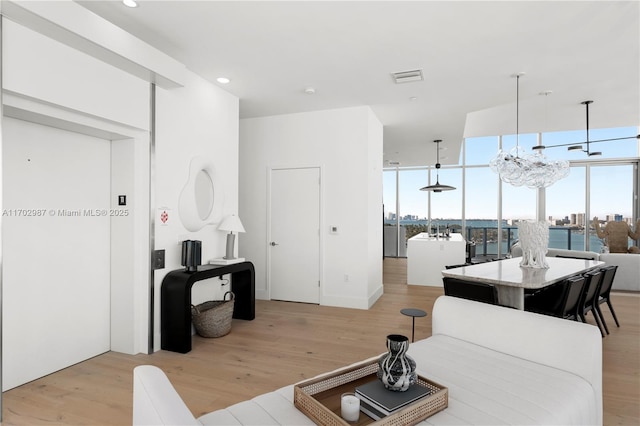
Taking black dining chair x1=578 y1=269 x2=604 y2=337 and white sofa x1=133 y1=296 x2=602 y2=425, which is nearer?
white sofa x1=133 y1=296 x2=602 y2=425

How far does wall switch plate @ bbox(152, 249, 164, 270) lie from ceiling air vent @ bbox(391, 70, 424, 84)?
116 inches

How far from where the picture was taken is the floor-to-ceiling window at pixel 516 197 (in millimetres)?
9242

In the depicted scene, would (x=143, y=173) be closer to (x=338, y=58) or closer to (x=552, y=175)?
(x=338, y=58)

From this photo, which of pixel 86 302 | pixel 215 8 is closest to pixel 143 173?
pixel 86 302

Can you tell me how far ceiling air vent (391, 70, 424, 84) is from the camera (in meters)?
3.72

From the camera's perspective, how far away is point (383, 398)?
1.45 meters

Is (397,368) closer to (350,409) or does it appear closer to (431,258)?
(350,409)

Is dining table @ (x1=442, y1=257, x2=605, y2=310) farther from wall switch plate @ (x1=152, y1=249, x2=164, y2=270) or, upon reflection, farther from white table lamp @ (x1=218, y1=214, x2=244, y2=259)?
wall switch plate @ (x1=152, y1=249, x2=164, y2=270)

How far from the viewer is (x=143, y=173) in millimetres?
3268

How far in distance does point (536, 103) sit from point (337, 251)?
11.7ft

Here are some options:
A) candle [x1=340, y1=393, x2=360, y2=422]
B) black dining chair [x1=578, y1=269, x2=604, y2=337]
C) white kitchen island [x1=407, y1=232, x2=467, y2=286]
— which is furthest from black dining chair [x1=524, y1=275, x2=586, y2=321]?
candle [x1=340, y1=393, x2=360, y2=422]

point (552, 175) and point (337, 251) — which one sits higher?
point (552, 175)

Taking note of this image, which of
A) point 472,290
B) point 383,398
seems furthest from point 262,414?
point 472,290

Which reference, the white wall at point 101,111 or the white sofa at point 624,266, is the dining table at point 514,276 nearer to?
the white sofa at point 624,266
